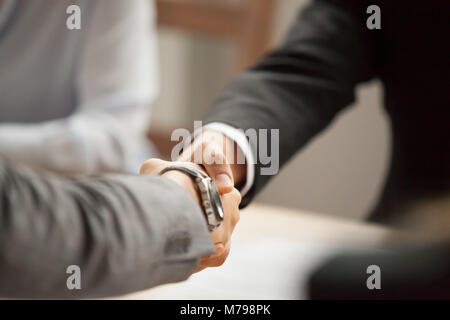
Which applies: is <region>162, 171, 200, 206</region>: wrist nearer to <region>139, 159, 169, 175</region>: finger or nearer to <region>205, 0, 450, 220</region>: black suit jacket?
<region>139, 159, 169, 175</region>: finger

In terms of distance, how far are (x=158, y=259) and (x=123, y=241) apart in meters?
0.01

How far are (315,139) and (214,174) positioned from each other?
25 centimetres

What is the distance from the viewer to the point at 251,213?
0.49 meters

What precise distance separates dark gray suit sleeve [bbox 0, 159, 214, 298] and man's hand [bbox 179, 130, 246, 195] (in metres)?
0.03

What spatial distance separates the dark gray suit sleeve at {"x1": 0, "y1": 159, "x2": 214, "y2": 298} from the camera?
6.0 inches

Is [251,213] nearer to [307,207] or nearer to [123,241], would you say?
[307,207]

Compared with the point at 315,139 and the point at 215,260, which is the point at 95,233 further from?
the point at 315,139

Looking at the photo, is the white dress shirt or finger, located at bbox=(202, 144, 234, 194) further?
the white dress shirt

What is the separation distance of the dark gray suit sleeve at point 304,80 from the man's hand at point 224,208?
49 millimetres

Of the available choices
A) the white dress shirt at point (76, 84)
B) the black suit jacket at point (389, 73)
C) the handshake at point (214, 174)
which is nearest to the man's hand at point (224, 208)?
the handshake at point (214, 174)

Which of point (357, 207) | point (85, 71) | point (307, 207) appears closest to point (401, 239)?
point (357, 207)

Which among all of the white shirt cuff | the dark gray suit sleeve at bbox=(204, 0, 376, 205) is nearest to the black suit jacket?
the dark gray suit sleeve at bbox=(204, 0, 376, 205)
